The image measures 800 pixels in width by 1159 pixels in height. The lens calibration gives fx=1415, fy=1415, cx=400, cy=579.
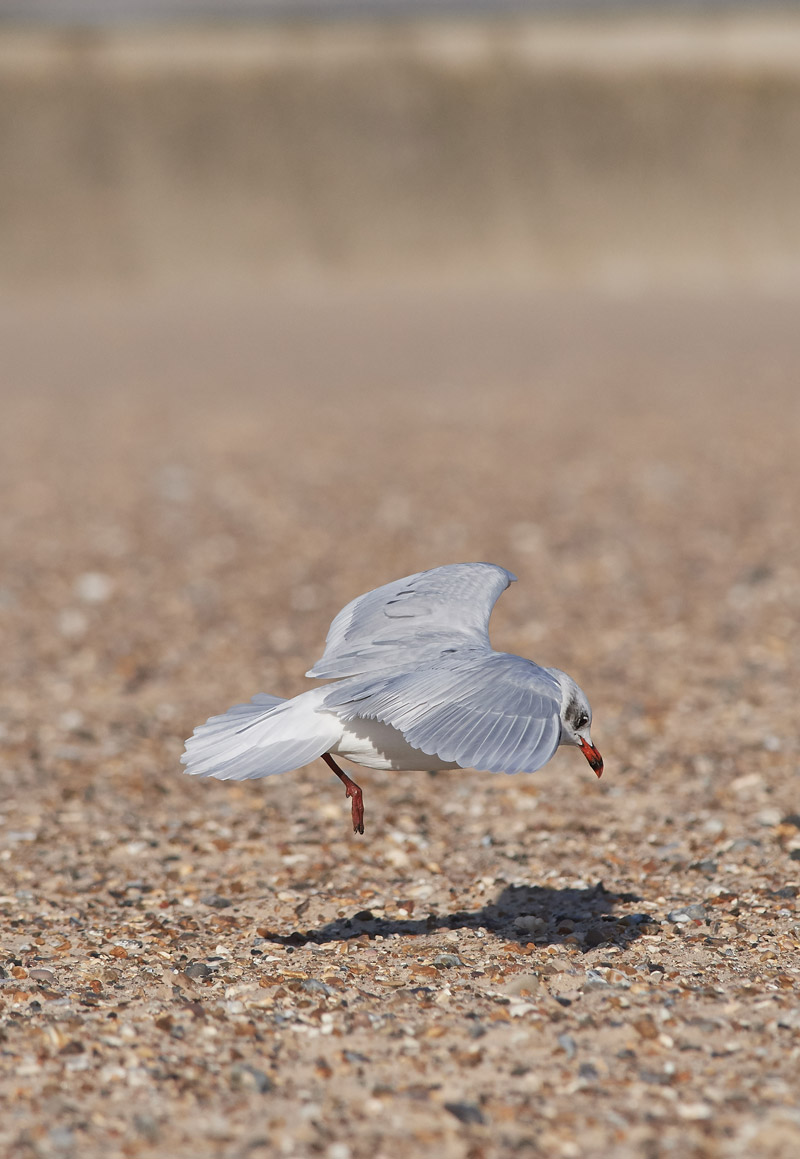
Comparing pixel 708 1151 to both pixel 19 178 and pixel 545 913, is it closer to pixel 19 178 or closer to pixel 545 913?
pixel 545 913

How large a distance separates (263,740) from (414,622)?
2.49 ft

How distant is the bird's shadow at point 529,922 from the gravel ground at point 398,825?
2cm

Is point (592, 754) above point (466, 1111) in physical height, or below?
above

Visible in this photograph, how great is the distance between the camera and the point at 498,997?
164 inches

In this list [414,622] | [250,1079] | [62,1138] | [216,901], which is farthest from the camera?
[216,901]

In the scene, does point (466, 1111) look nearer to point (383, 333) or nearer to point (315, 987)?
point (315, 987)

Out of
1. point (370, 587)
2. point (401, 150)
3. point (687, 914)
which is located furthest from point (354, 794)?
point (401, 150)

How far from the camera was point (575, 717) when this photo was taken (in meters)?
4.23

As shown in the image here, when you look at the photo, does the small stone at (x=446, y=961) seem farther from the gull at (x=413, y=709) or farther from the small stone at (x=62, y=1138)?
the small stone at (x=62, y=1138)

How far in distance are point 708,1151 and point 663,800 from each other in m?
3.03

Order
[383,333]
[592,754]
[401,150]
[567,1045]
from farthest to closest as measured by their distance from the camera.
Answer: [401,150] < [383,333] < [592,754] < [567,1045]

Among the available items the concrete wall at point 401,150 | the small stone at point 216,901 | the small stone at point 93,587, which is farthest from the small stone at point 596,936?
the concrete wall at point 401,150

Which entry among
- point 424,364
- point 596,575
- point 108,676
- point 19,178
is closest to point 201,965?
point 108,676

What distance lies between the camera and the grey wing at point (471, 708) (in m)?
3.77
